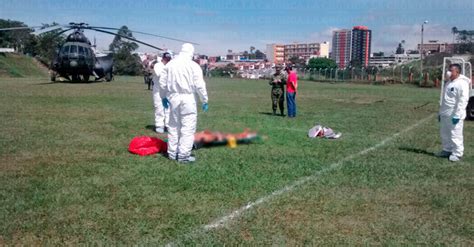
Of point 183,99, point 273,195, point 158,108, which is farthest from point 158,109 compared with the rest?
point 273,195

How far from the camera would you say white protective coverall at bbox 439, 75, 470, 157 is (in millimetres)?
8578

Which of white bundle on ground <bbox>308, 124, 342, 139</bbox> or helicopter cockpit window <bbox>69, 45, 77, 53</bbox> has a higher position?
helicopter cockpit window <bbox>69, 45, 77, 53</bbox>

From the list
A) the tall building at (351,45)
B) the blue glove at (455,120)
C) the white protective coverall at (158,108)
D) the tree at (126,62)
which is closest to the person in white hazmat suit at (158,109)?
the white protective coverall at (158,108)

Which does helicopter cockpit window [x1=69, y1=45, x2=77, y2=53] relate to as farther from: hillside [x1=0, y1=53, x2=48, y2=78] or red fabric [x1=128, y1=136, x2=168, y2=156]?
hillside [x1=0, y1=53, x2=48, y2=78]

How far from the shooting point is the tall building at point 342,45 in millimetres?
184875

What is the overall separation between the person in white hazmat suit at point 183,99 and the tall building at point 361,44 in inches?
6869

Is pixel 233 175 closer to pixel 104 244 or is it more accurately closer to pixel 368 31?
pixel 104 244

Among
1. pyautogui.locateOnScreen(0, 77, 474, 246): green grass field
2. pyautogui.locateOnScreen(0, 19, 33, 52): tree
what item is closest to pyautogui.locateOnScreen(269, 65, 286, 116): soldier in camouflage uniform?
pyautogui.locateOnScreen(0, 77, 474, 246): green grass field

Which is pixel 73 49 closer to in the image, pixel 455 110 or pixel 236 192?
pixel 455 110

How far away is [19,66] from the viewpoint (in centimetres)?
7200

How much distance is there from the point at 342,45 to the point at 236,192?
192 m

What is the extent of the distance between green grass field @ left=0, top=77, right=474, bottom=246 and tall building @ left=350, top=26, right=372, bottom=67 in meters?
173

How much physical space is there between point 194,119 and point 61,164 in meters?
2.37

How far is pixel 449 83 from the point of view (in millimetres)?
8891
